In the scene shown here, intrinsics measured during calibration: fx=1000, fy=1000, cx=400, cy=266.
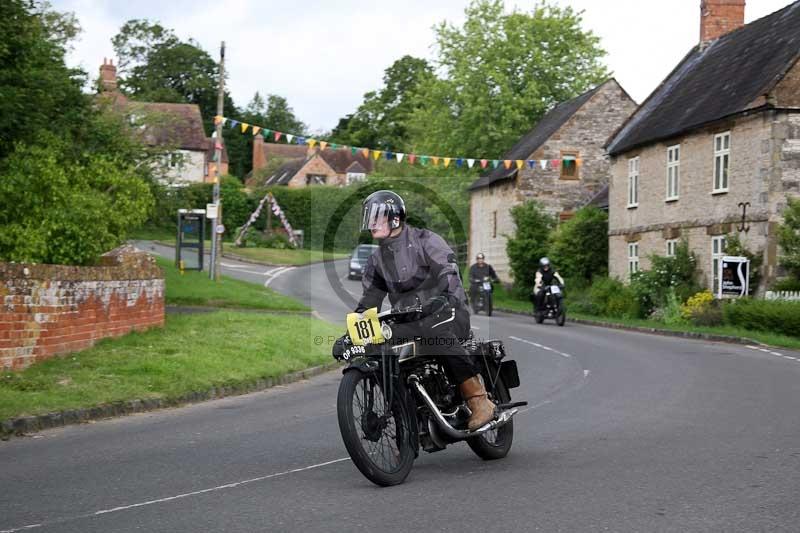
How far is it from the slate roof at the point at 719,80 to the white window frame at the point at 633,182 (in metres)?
0.59

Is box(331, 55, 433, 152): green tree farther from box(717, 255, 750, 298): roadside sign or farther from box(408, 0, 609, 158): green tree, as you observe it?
box(717, 255, 750, 298): roadside sign

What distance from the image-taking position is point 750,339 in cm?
2183

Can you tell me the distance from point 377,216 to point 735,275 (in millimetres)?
22164

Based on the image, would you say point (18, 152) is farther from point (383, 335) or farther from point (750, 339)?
point (750, 339)

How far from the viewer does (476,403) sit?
7.49 m

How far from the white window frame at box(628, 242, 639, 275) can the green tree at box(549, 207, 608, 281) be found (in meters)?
3.49

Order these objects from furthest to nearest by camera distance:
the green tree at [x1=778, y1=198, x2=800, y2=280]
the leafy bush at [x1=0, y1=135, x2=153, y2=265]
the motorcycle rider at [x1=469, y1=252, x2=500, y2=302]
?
the motorcycle rider at [x1=469, y1=252, x2=500, y2=302], the green tree at [x1=778, y1=198, x2=800, y2=280], the leafy bush at [x1=0, y1=135, x2=153, y2=265]

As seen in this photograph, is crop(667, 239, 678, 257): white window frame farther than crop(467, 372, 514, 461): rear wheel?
Yes

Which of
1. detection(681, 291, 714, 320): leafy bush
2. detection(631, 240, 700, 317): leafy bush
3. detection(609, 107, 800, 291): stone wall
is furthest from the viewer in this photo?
detection(631, 240, 700, 317): leafy bush

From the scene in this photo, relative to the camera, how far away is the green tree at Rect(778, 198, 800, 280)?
84.1 ft

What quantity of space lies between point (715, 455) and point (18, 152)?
13650 millimetres

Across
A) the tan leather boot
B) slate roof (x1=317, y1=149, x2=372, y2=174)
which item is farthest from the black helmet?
slate roof (x1=317, y1=149, x2=372, y2=174)

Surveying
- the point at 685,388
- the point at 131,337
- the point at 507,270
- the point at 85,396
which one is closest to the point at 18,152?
the point at 131,337

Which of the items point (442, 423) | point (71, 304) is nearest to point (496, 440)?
point (442, 423)
